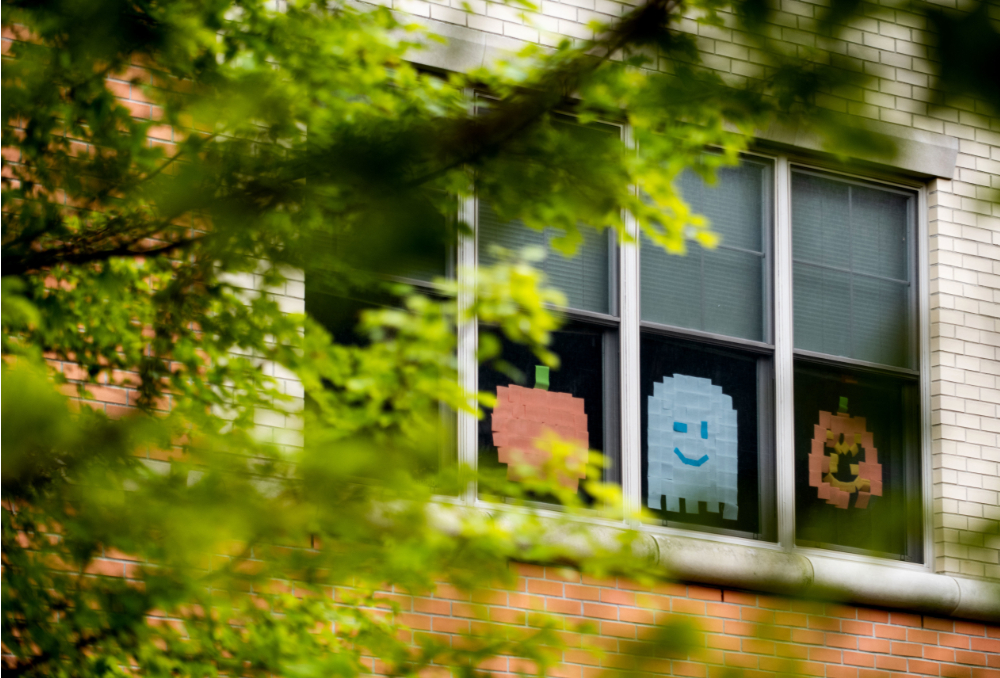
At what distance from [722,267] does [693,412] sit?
31.1 inches

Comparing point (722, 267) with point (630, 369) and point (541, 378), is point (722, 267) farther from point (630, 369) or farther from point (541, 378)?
point (541, 378)

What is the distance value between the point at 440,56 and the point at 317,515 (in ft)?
14.9

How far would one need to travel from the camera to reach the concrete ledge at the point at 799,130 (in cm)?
127

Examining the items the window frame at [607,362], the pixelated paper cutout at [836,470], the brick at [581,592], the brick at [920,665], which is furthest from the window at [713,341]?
the brick at [920,665]

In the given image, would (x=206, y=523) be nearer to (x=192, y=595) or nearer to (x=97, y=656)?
(x=192, y=595)

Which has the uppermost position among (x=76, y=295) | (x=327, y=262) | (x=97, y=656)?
(x=76, y=295)

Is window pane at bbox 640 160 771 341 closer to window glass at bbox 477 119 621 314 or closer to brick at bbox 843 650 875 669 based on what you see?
window glass at bbox 477 119 621 314

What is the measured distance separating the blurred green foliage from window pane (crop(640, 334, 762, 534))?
74.7 inches

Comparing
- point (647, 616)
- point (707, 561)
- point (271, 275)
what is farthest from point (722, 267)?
point (271, 275)

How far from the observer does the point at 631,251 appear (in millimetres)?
6137

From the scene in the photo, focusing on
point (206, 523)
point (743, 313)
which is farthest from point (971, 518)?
point (743, 313)

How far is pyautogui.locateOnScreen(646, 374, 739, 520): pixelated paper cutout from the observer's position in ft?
19.9

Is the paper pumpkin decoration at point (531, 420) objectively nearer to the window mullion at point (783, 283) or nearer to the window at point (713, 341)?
the window at point (713, 341)

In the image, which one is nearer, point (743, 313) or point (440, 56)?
point (440, 56)
